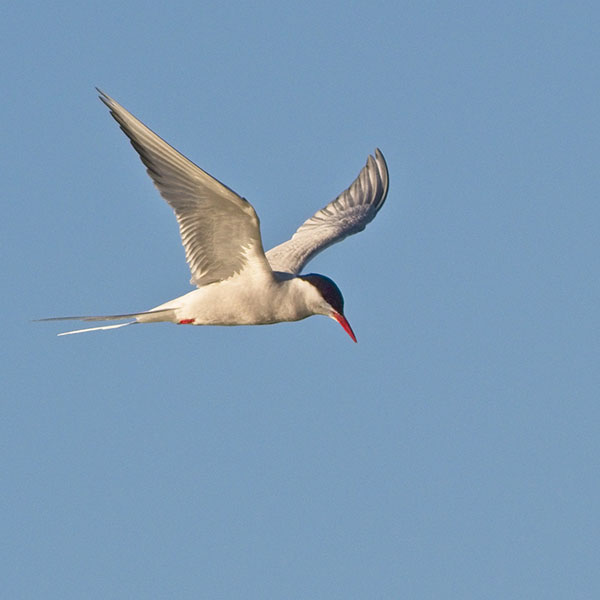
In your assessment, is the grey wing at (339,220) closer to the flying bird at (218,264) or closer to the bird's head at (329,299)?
the flying bird at (218,264)

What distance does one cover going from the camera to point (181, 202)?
10.8 m

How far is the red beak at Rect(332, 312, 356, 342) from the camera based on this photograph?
11.6m

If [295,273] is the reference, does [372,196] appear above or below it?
above

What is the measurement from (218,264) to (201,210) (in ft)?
2.73

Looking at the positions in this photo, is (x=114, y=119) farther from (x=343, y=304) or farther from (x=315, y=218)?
(x=315, y=218)

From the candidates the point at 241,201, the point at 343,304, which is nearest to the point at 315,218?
the point at 343,304

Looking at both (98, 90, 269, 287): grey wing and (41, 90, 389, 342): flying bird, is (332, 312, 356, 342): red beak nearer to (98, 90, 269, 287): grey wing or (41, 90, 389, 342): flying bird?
(41, 90, 389, 342): flying bird

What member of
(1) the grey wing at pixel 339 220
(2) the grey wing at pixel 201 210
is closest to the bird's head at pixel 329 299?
(2) the grey wing at pixel 201 210

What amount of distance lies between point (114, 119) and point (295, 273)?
3.31 meters

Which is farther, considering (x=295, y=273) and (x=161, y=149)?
(x=295, y=273)

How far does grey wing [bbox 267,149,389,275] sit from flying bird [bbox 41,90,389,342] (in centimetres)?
55

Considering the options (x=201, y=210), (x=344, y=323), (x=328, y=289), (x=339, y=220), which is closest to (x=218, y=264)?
(x=201, y=210)

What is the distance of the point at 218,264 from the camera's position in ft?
37.9

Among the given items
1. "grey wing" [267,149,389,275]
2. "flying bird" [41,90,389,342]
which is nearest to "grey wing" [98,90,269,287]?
"flying bird" [41,90,389,342]
